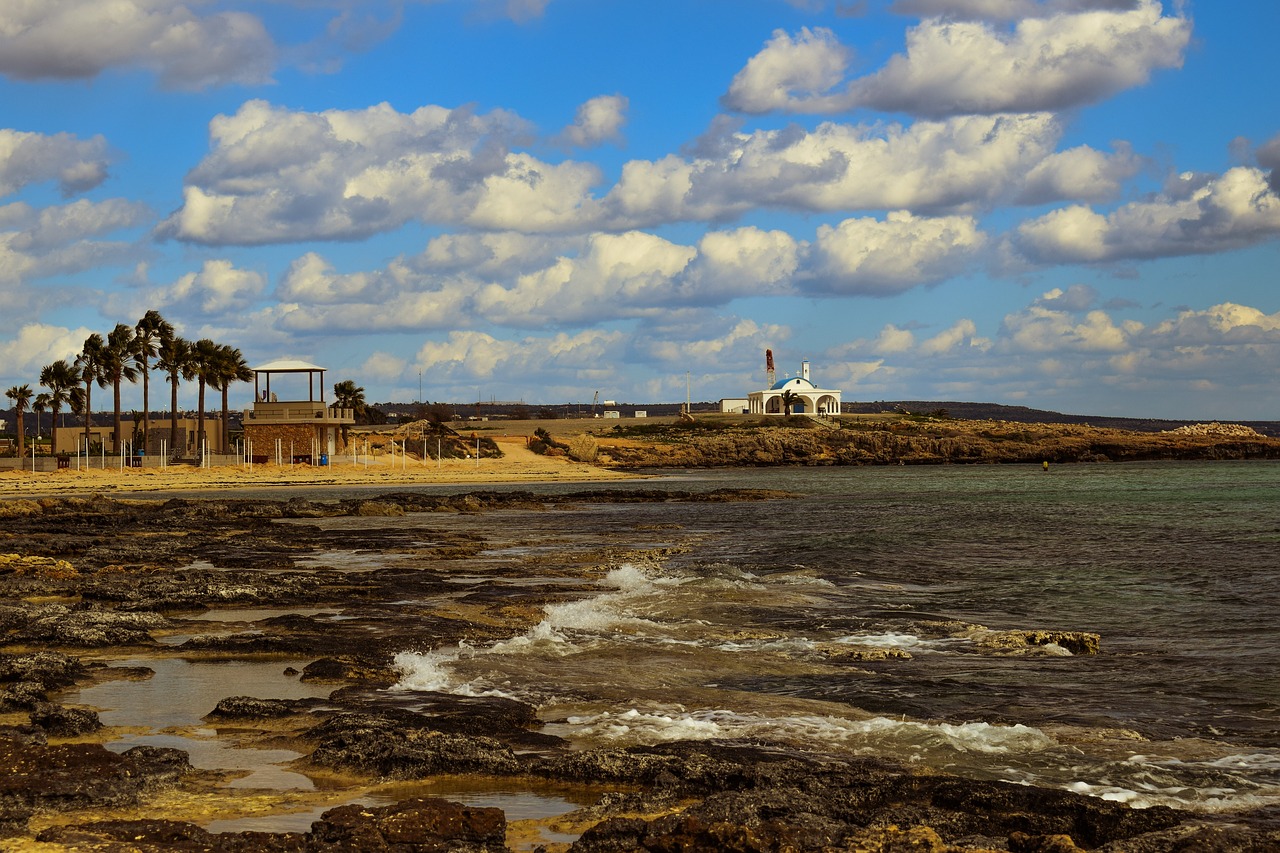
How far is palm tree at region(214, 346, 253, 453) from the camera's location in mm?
88500

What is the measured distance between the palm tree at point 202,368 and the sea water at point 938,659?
5640cm

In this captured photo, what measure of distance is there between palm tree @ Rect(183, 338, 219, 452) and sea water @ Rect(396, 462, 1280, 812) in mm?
56401

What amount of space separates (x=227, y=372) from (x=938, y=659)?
8159 centimetres

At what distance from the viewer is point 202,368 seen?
86062mm

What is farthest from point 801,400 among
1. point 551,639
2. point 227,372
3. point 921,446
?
point 551,639

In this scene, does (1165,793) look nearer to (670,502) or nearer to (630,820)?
(630,820)

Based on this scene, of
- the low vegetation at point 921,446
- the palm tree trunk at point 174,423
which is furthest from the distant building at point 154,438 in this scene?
the low vegetation at point 921,446

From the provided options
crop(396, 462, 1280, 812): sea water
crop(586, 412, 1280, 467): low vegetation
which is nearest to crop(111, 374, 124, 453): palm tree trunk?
crop(586, 412, 1280, 467): low vegetation

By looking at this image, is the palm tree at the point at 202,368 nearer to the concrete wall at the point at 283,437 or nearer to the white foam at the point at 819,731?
the concrete wall at the point at 283,437

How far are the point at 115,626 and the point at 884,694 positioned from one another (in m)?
9.89

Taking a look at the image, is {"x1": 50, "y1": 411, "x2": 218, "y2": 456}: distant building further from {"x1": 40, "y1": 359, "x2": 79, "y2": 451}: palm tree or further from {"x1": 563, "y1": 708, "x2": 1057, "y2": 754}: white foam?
{"x1": 563, "y1": 708, "x2": 1057, "y2": 754}: white foam

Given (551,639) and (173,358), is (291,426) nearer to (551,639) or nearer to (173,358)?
(173,358)

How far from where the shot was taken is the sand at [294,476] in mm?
65688

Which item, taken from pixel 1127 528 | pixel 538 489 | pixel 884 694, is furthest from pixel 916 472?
pixel 884 694
